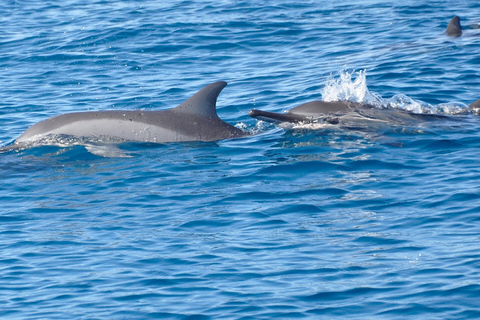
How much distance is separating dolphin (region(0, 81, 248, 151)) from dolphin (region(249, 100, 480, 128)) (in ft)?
3.73

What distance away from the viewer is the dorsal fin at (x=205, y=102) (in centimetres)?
1445

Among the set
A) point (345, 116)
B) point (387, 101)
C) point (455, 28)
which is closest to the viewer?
point (345, 116)

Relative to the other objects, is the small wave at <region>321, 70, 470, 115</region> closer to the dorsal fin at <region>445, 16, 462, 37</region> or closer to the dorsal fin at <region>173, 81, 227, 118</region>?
the dorsal fin at <region>173, 81, 227, 118</region>

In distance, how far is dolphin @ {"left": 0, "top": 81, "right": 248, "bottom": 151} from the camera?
14.9 meters

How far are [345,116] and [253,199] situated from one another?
4.01 metres

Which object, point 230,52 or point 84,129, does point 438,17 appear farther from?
point 84,129

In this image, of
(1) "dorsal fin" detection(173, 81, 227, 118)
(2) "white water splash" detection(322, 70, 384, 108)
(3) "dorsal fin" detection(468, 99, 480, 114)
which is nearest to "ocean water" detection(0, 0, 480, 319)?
(2) "white water splash" detection(322, 70, 384, 108)

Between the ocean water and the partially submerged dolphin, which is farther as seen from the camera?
the partially submerged dolphin

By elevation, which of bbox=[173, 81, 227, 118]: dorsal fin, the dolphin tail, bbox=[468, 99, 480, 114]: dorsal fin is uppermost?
bbox=[173, 81, 227, 118]: dorsal fin

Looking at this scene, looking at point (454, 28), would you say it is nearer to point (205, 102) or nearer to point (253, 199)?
point (205, 102)

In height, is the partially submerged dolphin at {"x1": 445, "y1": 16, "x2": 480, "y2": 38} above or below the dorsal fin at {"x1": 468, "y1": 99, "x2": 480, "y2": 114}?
above

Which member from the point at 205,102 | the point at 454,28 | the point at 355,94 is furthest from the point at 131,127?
the point at 454,28

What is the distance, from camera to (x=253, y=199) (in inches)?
468

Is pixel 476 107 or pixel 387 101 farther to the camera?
pixel 387 101
